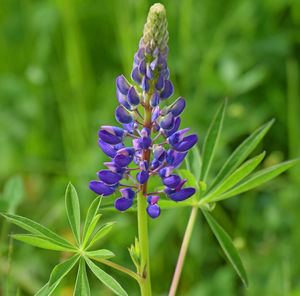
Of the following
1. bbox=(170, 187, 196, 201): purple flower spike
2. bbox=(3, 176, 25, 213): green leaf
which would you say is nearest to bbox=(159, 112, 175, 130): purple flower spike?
bbox=(170, 187, 196, 201): purple flower spike

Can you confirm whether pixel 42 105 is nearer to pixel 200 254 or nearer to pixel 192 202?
pixel 200 254

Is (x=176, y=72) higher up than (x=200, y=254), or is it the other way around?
(x=176, y=72)

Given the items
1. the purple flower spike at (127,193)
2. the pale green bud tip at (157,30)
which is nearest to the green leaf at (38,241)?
the purple flower spike at (127,193)

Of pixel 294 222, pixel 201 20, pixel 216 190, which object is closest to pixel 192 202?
pixel 216 190

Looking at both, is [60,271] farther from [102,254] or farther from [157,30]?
[157,30]

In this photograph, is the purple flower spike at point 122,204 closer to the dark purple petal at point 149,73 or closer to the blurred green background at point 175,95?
the dark purple petal at point 149,73
